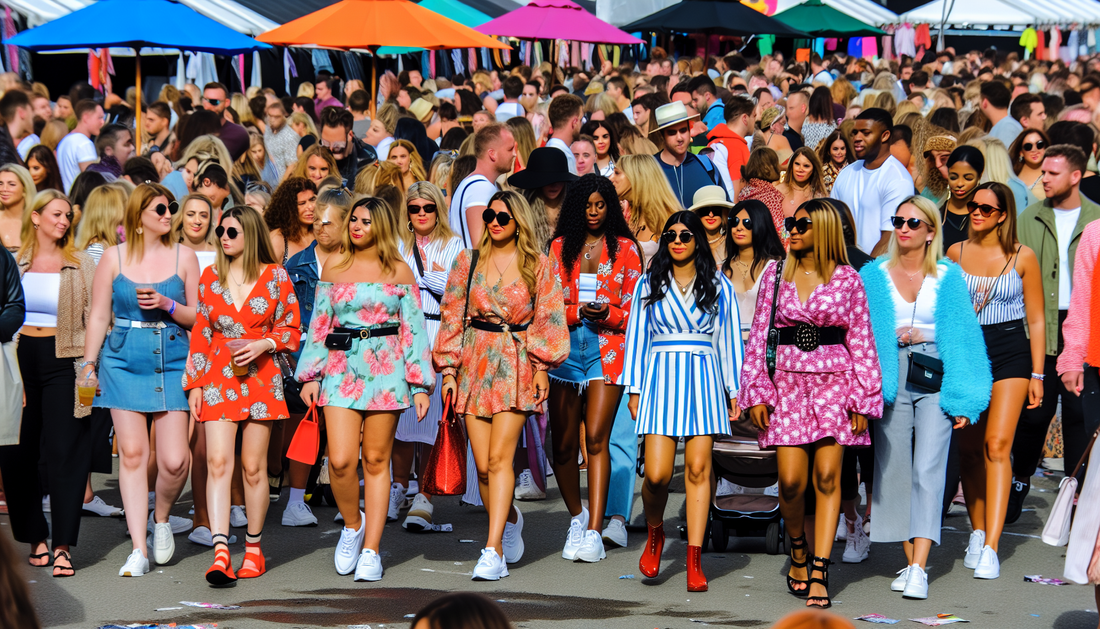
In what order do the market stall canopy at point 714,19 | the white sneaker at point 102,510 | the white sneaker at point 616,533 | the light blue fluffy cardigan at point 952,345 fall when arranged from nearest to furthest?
the light blue fluffy cardigan at point 952,345, the white sneaker at point 616,533, the white sneaker at point 102,510, the market stall canopy at point 714,19

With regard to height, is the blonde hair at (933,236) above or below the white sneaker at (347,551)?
above

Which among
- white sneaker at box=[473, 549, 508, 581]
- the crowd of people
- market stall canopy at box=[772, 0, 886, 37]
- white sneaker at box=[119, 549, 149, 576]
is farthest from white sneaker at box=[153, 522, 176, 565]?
market stall canopy at box=[772, 0, 886, 37]

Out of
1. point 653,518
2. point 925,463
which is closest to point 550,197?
point 653,518

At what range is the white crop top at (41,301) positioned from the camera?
7.07 m

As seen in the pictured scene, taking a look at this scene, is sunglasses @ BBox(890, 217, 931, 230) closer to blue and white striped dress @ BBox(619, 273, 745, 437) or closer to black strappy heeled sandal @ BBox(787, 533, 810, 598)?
blue and white striped dress @ BBox(619, 273, 745, 437)

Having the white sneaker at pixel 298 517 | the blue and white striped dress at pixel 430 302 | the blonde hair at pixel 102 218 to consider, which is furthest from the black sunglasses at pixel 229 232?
the white sneaker at pixel 298 517

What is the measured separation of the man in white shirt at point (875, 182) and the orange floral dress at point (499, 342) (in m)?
3.55

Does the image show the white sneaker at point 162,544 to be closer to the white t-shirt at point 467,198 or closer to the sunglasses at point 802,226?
the white t-shirt at point 467,198

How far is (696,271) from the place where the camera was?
22.8ft

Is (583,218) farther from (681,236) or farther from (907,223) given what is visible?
(907,223)

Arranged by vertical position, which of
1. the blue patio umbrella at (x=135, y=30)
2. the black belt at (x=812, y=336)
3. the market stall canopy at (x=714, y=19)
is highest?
the market stall canopy at (x=714, y=19)

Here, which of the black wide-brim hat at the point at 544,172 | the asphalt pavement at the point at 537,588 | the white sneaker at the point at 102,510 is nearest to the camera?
the asphalt pavement at the point at 537,588

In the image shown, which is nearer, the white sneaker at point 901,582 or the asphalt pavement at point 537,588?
the asphalt pavement at point 537,588

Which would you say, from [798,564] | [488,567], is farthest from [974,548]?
[488,567]
